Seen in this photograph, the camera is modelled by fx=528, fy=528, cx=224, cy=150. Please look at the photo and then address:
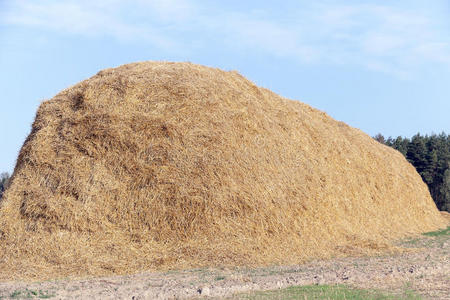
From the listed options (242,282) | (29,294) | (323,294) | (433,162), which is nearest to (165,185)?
(242,282)

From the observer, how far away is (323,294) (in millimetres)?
8109

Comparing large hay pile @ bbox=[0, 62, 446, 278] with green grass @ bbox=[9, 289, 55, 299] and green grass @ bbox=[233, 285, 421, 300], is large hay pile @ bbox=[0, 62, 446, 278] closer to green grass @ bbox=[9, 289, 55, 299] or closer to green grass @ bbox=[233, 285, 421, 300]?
green grass @ bbox=[9, 289, 55, 299]

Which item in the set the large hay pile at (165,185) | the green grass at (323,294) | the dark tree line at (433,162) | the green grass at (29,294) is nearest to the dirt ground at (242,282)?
the green grass at (29,294)

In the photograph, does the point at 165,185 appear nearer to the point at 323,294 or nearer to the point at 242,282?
the point at 242,282

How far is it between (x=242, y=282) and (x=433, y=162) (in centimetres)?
4210

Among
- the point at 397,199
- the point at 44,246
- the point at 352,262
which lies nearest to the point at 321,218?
the point at 352,262

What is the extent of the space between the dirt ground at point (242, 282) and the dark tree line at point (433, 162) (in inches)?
1435

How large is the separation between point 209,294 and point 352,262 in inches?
229

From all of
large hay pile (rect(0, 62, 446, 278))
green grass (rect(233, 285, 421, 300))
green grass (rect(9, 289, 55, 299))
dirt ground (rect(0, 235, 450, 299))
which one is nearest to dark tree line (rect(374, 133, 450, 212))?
large hay pile (rect(0, 62, 446, 278))

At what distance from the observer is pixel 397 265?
39.2 ft

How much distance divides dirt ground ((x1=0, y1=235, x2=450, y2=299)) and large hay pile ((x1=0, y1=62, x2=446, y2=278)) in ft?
3.94

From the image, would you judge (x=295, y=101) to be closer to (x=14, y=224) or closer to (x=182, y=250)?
(x=182, y=250)

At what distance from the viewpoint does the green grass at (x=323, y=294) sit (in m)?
7.99

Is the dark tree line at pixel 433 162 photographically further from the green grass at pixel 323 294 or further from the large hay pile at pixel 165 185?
the green grass at pixel 323 294
